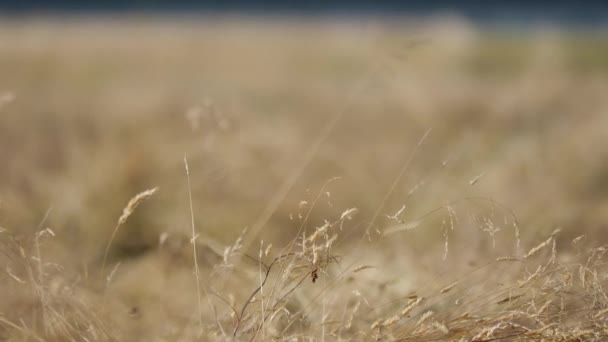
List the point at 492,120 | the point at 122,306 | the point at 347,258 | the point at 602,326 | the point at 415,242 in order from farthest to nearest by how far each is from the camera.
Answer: the point at 492,120, the point at 415,242, the point at 347,258, the point at 122,306, the point at 602,326

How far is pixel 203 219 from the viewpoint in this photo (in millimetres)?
2539

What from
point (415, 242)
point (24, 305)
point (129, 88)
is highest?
point (24, 305)

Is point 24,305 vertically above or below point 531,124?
above

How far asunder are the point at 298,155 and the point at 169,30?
718 cm

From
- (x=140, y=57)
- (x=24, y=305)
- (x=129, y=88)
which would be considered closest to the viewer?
(x=24, y=305)

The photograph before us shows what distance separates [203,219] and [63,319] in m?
1.28

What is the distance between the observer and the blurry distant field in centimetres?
139

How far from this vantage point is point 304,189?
2.66 metres

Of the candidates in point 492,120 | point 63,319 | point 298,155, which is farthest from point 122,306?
point 492,120

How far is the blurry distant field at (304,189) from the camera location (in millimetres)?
1394

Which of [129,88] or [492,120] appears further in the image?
[129,88]

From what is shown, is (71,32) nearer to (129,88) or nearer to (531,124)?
(129,88)

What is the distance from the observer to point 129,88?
492 cm

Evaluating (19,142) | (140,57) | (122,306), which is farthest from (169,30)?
(122,306)
